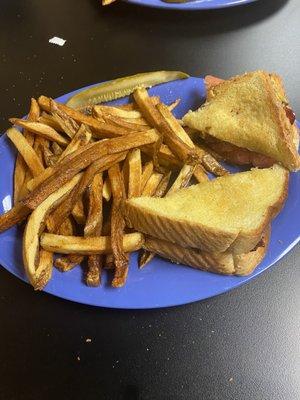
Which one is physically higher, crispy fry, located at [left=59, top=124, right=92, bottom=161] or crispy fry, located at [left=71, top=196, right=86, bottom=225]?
crispy fry, located at [left=59, top=124, right=92, bottom=161]

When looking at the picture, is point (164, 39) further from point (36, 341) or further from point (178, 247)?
point (36, 341)

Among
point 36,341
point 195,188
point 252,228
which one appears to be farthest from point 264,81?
point 36,341

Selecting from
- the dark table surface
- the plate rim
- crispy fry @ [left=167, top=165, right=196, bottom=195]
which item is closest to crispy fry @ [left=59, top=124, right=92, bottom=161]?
crispy fry @ [left=167, top=165, right=196, bottom=195]

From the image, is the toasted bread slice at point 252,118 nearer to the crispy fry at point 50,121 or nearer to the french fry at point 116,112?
the french fry at point 116,112

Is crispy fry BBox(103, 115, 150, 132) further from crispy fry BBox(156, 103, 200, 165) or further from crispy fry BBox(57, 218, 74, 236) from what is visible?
crispy fry BBox(57, 218, 74, 236)

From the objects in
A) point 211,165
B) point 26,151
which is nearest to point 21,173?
point 26,151

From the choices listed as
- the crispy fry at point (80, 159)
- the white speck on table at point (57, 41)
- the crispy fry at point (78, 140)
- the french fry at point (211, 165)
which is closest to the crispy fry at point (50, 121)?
the crispy fry at point (78, 140)
